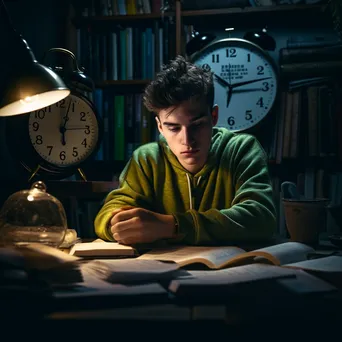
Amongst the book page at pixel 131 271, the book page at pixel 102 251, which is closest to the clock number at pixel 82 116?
the book page at pixel 102 251

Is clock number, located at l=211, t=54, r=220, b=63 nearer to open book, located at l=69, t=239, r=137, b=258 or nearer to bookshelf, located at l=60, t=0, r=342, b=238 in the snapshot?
bookshelf, located at l=60, t=0, r=342, b=238

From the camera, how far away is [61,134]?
142 centimetres

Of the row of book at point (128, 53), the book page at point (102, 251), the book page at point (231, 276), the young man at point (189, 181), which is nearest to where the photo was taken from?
the book page at point (231, 276)

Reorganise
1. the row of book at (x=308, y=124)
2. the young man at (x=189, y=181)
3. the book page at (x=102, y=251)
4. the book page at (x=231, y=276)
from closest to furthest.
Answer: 1. the book page at (x=231, y=276)
2. the book page at (x=102, y=251)
3. the young man at (x=189, y=181)
4. the row of book at (x=308, y=124)

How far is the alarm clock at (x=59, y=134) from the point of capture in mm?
1391

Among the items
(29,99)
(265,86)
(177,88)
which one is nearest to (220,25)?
(265,86)

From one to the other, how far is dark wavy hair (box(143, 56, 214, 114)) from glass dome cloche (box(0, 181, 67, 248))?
52 centimetres

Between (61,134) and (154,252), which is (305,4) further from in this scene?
(154,252)

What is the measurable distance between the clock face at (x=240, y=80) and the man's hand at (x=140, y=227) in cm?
137

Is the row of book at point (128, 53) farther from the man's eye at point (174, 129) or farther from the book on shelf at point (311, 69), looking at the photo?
the man's eye at point (174, 129)

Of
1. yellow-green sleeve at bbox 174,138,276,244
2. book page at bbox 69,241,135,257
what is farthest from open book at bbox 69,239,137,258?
yellow-green sleeve at bbox 174,138,276,244

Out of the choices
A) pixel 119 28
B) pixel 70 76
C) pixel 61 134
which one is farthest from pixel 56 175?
pixel 119 28

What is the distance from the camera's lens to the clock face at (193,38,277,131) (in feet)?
7.97

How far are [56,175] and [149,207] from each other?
30cm
